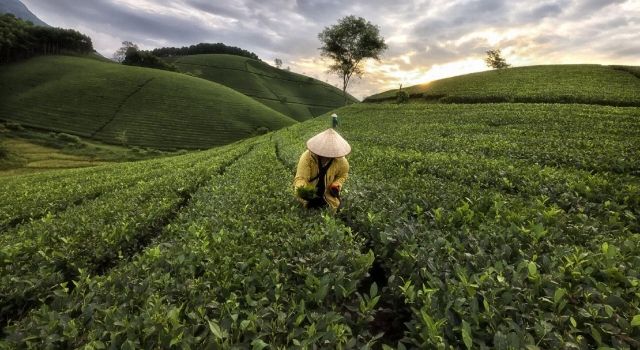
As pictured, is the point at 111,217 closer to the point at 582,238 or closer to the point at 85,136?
the point at 582,238

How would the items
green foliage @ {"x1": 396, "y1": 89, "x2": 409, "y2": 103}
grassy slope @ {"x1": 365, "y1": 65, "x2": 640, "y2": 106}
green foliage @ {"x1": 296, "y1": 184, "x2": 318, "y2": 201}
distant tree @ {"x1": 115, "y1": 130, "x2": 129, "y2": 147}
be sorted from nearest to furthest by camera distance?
green foliage @ {"x1": 296, "y1": 184, "x2": 318, "y2": 201} < grassy slope @ {"x1": 365, "y1": 65, "x2": 640, "y2": 106} < green foliage @ {"x1": 396, "y1": 89, "x2": 409, "y2": 103} < distant tree @ {"x1": 115, "y1": 130, "x2": 129, "y2": 147}

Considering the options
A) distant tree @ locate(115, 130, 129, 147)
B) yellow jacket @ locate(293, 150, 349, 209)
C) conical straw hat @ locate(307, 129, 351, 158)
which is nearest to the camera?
conical straw hat @ locate(307, 129, 351, 158)

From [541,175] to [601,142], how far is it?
884 cm

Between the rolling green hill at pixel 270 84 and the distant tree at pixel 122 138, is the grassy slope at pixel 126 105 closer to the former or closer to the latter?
the distant tree at pixel 122 138

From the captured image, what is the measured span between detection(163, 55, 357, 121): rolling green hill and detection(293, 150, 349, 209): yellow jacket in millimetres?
125938

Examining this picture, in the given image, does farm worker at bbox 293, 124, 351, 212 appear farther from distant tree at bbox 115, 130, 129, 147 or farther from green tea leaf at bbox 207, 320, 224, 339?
distant tree at bbox 115, 130, 129, 147

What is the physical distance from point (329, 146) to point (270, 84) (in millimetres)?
161075

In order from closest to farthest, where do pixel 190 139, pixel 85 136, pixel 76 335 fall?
pixel 76 335, pixel 85 136, pixel 190 139

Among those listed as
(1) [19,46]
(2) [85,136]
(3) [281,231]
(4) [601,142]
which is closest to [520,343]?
(3) [281,231]

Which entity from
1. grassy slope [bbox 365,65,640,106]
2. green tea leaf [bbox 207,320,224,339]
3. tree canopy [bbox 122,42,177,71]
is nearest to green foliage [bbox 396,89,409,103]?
grassy slope [bbox 365,65,640,106]

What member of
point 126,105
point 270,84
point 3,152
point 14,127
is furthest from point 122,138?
point 270,84

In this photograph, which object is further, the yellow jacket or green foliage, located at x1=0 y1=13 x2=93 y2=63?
green foliage, located at x1=0 y1=13 x2=93 y2=63

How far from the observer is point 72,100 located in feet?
257

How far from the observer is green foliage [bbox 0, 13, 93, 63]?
9819 centimetres
